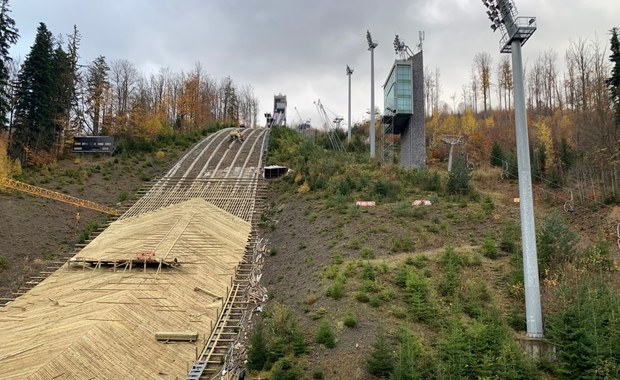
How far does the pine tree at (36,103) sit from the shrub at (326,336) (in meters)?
35.5

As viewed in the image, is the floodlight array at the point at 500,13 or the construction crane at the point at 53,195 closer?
the floodlight array at the point at 500,13

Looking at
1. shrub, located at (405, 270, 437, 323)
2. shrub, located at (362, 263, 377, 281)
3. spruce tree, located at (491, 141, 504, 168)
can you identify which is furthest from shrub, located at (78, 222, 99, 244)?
spruce tree, located at (491, 141, 504, 168)

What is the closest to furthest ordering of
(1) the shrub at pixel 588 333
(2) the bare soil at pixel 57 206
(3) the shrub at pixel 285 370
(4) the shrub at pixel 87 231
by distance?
1. (1) the shrub at pixel 588 333
2. (3) the shrub at pixel 285 370
3. (2) the bare soil at pixel 57 206
4. (4) the shrub at pixel 87 231

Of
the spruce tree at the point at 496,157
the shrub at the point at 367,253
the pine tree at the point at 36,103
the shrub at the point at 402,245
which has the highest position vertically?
the pine tree at the point at 36,103

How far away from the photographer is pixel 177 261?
75.5 ft

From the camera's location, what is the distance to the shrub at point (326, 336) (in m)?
14.7

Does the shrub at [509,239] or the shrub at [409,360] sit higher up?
the shrub at [509,239]

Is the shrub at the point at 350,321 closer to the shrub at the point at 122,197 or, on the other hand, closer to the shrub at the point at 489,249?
the shrub at the point at 489,249

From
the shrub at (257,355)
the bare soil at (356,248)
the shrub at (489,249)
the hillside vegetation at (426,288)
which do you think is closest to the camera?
the hillside vegetation at (426,288)

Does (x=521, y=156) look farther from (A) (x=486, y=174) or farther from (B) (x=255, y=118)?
(B) (x=255, y=118)

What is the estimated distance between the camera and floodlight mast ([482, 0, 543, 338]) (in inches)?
570

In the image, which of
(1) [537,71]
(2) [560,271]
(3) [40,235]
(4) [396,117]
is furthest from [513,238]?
(1) [537,71]

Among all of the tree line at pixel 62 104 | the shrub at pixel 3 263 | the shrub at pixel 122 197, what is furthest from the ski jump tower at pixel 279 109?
the shrub at pixel 3 263

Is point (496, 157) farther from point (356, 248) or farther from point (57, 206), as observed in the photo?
point (57, 206)
